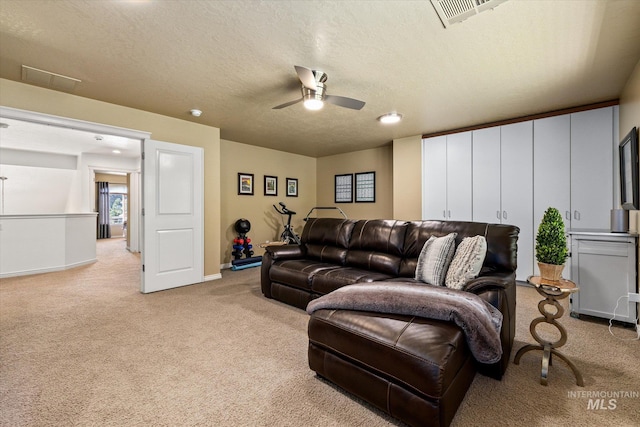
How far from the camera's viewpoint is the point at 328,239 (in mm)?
3703

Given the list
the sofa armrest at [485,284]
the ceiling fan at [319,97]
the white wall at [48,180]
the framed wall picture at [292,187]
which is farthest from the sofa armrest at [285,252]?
the white wall at [48,180]

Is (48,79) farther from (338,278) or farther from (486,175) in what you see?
(486,175)

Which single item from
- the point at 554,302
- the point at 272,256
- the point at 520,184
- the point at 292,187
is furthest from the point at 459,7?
the point at 292,187

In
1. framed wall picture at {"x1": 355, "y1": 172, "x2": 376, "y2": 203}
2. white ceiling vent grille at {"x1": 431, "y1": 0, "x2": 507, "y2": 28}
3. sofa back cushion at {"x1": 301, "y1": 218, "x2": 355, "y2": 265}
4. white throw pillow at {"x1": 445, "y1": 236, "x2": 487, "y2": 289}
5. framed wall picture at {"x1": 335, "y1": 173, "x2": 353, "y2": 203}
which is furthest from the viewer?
framed wall picture at {"x1": 335, "y1": 173, "x2": 353, "y2": 203}

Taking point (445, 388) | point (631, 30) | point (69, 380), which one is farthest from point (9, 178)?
point (631, 30)

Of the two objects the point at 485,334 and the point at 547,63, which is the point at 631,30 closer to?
the point at 547,63

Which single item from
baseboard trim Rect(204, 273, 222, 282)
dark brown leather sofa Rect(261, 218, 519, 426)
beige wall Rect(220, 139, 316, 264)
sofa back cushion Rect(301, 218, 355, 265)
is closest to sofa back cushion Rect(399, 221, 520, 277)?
dark brown leather sofa Rect(261, 218, 519, 426)

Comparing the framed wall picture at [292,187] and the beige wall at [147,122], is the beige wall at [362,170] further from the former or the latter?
the beige wall at [147,122]

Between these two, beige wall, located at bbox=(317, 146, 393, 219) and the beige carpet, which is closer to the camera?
the beige carpet

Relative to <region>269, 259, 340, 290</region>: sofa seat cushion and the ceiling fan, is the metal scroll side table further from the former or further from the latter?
the ceiling fan

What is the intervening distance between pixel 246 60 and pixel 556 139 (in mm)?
4112

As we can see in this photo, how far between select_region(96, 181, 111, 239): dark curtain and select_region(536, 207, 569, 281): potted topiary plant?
42.8 ft

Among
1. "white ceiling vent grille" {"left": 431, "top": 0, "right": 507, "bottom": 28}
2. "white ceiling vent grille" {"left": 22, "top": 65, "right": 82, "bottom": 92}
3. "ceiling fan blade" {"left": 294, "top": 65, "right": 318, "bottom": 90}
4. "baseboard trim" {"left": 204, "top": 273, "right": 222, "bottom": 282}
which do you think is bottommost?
"baseboard trim" {"left": 204, "top": 273, "right": 222, "bottom": 282}

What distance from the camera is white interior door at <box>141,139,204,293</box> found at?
12.3 ft
